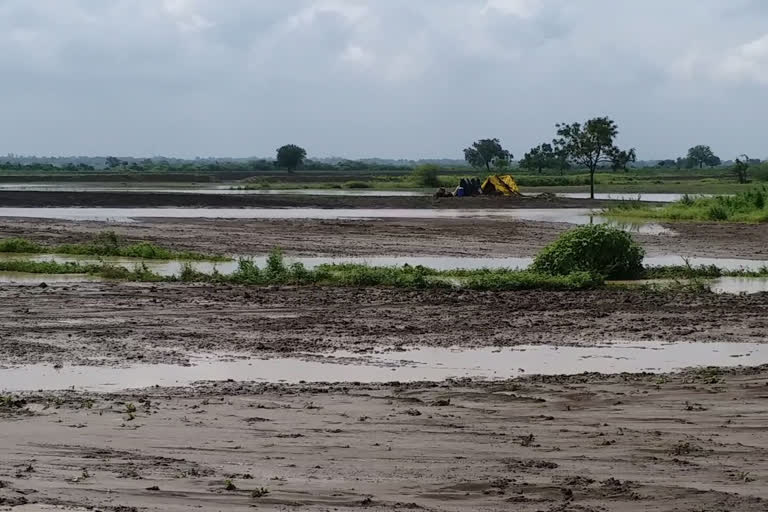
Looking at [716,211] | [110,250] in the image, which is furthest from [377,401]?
[716,211]

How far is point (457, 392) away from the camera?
10.9m

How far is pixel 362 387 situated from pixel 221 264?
14.9 m

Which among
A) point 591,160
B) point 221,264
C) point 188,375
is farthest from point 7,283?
point 591,160

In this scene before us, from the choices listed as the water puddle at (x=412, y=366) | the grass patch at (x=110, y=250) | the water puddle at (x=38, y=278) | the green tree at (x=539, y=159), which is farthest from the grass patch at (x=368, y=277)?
the green tree at (x=539, y=159)

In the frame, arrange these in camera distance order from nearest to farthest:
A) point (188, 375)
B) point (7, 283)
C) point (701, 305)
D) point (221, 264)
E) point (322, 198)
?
point (188, 375) → point (701, 305) → point (7, 283) → point (221, 264) → point (322, 198)

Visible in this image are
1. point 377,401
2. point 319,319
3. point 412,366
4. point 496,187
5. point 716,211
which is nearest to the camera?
point 377,401

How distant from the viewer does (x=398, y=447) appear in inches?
339

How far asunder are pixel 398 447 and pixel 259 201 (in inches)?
1949

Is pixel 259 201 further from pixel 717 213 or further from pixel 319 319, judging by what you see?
pixel 319 319

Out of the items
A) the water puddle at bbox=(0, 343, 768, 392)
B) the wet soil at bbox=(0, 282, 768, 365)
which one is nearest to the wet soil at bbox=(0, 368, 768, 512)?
the water puddle at bbox=(0, 343, 768, 392)

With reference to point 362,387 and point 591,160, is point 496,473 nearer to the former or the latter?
point 362,387

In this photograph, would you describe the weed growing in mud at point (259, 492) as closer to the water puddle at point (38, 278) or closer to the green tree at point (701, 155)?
the water puddle at point (38, 278)

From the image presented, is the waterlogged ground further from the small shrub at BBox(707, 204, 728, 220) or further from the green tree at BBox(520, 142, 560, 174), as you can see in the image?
the green tree at BBox(520, 142, 560, 174)

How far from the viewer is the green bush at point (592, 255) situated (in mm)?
21844
